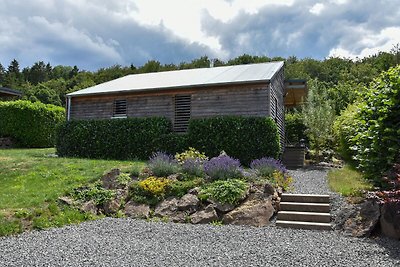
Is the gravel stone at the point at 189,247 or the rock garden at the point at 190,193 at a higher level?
the rock garden at the point at 190,193

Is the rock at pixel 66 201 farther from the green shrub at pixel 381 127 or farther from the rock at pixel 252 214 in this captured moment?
the green shrub at pixel 381 127

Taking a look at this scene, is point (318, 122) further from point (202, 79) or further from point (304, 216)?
point (304, 216)

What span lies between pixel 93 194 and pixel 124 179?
833 millimetres

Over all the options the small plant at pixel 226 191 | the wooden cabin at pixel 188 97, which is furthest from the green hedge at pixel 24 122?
the small plant at pixel 226 191

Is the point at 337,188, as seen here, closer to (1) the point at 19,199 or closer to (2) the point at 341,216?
(2) the point at 341,216

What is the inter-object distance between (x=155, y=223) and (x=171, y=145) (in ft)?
22.4

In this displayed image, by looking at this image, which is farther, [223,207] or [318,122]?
[318,122]

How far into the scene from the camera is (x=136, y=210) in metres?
7.00

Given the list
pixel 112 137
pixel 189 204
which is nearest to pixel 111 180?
pixel 189 204

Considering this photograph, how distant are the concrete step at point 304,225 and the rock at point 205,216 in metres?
1.22

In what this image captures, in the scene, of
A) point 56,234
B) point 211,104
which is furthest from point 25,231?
point 211,104

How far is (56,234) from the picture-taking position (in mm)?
5555

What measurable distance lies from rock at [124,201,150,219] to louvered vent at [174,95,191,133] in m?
7.01

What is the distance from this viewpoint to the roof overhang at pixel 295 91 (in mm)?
17064
